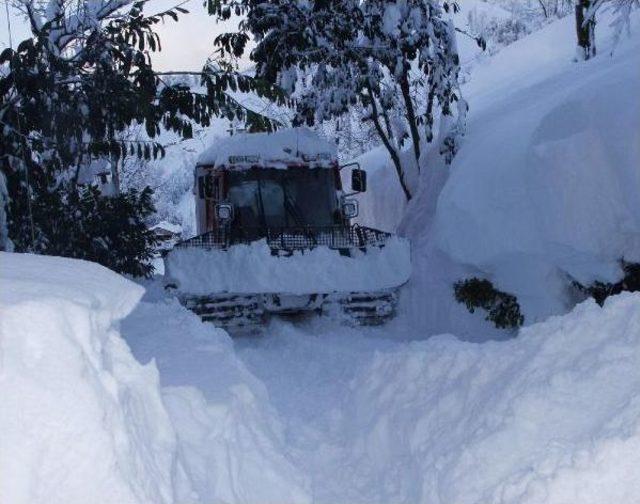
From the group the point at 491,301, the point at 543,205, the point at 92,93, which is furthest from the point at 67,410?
the point at 543,205

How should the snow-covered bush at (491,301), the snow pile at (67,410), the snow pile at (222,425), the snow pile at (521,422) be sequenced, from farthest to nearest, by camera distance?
the snow-covered bush at (491,301)
the snow pile at (222,425)
the snow pile at (521,422)
the snow pile at (67,410)

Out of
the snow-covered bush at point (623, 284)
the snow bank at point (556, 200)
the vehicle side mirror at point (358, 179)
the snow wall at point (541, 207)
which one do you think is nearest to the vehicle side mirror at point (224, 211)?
the vehicle side mirror at point (358, 179)

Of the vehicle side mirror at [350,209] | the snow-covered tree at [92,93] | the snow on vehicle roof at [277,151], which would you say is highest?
the snow-covered tree at [92,93]

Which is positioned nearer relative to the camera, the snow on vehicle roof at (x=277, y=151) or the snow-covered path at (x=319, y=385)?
the snow-covered path at (x=319, y=385)

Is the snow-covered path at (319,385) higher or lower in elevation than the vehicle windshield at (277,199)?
lower

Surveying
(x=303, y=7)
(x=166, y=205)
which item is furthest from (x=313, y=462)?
(x=166, y=205)

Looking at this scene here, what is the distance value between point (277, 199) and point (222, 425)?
21.5 feet

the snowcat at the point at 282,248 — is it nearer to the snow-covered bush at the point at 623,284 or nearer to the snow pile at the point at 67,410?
the snow-covered bush at the point at 623,284

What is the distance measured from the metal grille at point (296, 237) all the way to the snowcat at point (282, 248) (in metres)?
0.02

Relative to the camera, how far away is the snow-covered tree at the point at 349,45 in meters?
13.6

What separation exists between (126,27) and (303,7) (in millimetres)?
5983

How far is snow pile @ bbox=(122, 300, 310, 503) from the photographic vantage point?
13.8ft

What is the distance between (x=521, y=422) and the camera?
4.13m

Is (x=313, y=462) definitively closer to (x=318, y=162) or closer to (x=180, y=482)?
(x=180, y=482)
